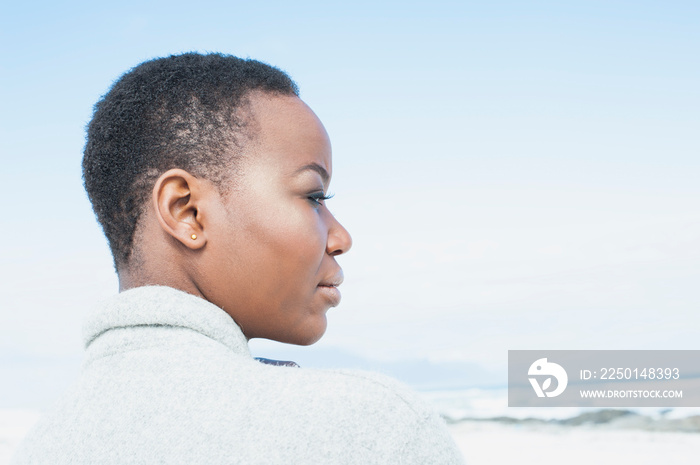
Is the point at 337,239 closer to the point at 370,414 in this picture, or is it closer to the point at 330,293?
the point at 330,293

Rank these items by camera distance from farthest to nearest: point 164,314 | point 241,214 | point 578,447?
point 578,447
point 241,214
point 164,314

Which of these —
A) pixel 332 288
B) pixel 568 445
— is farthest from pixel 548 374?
pixel 332 288

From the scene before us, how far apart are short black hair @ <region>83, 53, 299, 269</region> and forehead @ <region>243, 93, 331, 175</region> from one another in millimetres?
36


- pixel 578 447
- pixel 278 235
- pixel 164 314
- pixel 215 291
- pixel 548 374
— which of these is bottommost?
pixel 164 314

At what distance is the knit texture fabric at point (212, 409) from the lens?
3.05 feet

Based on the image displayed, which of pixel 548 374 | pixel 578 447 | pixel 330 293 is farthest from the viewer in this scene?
pixel 548 374

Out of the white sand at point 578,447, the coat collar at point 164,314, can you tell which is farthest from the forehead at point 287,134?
the white sand at point 578,447

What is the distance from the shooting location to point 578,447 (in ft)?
23.6

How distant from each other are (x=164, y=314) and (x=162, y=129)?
49 centimetres

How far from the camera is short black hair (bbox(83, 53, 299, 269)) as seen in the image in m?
1.40

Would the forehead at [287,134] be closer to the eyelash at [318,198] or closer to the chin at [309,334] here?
the eyelash at [318,198]

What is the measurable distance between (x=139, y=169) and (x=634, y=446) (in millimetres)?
7149

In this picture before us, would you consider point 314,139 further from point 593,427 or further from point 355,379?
point 593,427

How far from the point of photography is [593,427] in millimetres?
8297
